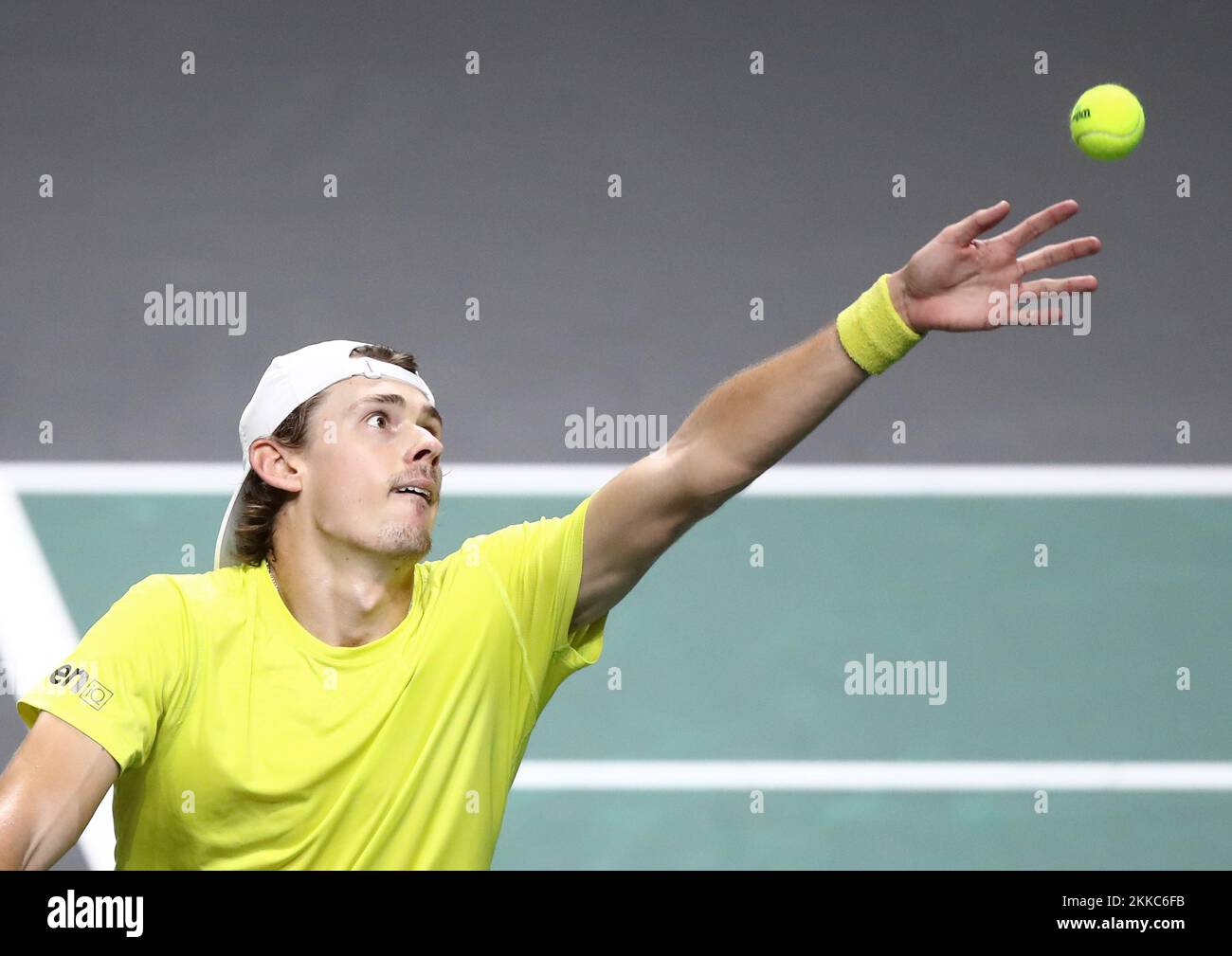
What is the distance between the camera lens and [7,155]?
15.3ft

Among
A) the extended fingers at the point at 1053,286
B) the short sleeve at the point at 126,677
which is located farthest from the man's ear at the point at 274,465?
the extended fingers at the point at 1053,286

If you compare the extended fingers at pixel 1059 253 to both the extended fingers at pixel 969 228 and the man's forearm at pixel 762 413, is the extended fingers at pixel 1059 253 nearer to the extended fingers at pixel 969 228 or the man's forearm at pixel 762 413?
the extended fingers at pixel 969 228

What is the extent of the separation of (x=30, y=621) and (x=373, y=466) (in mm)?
2361

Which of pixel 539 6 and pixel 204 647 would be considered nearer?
pixel 204 647

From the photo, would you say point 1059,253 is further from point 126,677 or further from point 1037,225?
point 126,677

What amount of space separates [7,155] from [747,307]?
2219 millimetres

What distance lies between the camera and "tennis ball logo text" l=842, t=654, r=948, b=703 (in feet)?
14.7

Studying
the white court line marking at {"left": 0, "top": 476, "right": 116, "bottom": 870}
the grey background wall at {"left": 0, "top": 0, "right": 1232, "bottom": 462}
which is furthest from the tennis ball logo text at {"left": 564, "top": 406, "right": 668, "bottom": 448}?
the white court line marking at {"left": 0, "top": 476, "right": 116, "bottom": 870}

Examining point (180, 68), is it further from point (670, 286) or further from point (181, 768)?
point (181, 768)

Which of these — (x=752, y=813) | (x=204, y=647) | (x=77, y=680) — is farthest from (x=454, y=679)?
(x=752, y=813)

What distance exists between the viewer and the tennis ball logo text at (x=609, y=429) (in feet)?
15.0

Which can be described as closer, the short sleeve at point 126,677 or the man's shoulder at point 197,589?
the short sleeve at point 126,677

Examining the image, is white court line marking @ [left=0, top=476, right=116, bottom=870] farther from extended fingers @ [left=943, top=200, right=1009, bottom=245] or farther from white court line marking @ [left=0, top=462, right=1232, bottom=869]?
extended fingers @ [left=943, top=200, right=1009, bottom=245]

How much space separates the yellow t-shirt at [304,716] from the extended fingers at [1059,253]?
0.78m
